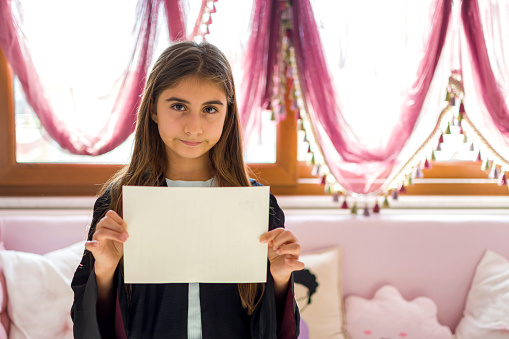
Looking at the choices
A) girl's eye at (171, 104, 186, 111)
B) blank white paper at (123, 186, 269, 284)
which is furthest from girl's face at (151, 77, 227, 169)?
blank white paper at (123, 186, 269, 284)

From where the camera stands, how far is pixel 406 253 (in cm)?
194

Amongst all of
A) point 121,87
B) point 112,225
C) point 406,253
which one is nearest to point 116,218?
point 112,225

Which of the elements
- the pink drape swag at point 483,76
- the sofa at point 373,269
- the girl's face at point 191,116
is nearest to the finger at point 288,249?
the girl's face at point 191,116

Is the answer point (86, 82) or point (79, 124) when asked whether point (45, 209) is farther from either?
point (86, 82)

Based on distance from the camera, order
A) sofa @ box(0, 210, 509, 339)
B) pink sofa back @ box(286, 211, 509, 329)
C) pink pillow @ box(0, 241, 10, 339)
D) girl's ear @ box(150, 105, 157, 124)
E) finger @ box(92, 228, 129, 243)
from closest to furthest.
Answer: finger @ box(92, 228, 129, 243), girl's ear @ box(150, 105, 157, 124), pink pillow @ box(0, 241, 10, 339), sofa @ box(0, 210, 509, 339), pink sofa back @ box(286, 211, 509, 329)

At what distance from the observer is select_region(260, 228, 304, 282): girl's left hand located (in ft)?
3.14

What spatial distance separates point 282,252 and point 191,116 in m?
0.35

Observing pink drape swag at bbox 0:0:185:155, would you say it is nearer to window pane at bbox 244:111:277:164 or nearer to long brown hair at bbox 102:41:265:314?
window pane at bbox 244:111:277:164

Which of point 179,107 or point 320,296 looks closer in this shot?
point 179,107

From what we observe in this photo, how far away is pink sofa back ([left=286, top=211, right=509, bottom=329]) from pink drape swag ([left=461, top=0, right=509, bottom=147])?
0.46m

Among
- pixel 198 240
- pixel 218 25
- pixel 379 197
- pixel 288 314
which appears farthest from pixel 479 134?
pixel 198 240

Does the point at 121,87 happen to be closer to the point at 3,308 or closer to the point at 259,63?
the point at 259,63

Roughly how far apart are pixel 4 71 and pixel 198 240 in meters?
1.54

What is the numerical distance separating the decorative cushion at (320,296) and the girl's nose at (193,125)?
3.10 ft
